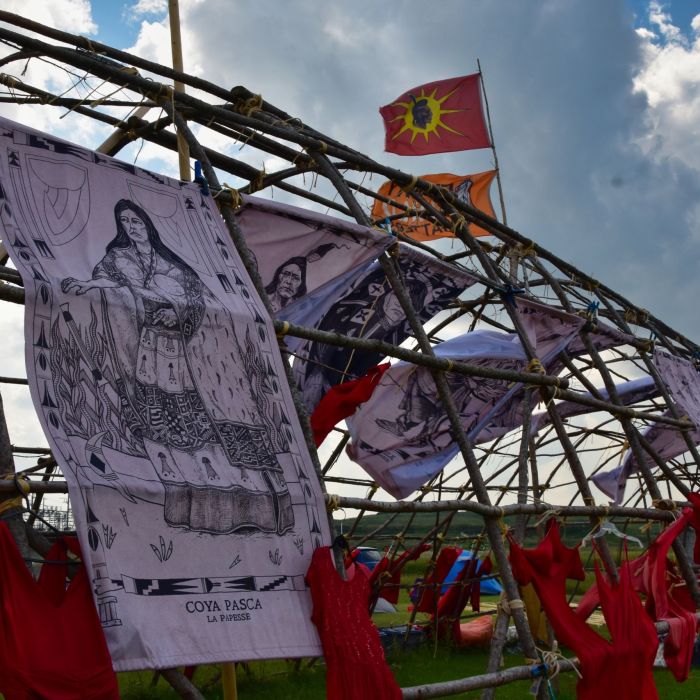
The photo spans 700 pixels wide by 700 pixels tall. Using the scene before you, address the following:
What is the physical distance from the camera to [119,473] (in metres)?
3.35

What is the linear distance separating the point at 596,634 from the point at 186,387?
2878 mm

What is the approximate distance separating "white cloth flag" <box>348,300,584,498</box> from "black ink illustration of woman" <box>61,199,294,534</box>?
9.39 feet

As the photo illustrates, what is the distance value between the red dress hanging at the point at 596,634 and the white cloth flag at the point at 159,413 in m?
1.58

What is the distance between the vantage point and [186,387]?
3822 mm

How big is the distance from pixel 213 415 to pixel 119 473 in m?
0.61

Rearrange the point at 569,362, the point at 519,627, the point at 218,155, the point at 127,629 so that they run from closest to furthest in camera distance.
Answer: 1. the point at 127,629
2. the point at 519,627
3. the point at 218,155
4. the point at 569,362

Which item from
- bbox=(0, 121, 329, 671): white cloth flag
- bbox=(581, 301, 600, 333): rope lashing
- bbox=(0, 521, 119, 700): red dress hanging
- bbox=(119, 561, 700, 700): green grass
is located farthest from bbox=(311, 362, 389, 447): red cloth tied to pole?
bbox=(119, 561, 700, 700): green grass

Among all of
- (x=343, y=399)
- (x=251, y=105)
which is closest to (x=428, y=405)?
(x=343, y=399)

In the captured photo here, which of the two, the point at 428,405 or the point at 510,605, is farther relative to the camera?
the point at 428,405

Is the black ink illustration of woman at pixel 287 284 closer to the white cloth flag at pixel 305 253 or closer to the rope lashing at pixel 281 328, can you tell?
the white cloth flag at pixel 305 253

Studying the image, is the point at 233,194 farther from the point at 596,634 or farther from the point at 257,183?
the point at 596,634

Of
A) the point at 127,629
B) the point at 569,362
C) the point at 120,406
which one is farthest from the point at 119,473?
the point at 569,362

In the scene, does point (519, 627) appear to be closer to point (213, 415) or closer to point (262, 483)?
point (262, 483)

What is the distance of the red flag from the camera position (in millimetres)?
9148
